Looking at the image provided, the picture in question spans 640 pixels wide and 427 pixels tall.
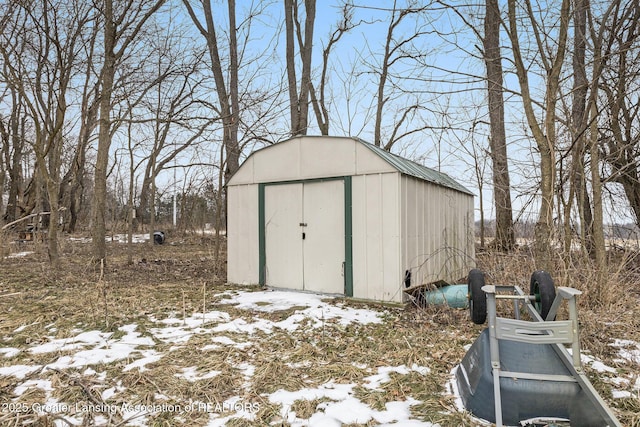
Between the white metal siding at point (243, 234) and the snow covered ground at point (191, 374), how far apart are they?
6.95ft

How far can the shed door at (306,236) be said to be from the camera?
6.06 meters

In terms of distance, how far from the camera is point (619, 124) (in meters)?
7.45

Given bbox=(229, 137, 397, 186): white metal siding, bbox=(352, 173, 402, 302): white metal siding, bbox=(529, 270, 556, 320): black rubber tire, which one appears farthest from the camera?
bbox=(229, 137, 397, 186): white metal siding

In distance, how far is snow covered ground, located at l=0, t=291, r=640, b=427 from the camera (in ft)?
8.23

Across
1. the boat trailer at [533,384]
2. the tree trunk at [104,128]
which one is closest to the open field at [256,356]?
the boat trailer at [533,384]

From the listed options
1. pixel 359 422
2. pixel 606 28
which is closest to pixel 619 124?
pixel 606 28

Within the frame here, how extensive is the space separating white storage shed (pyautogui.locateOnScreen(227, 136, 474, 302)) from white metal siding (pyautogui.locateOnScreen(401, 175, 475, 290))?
0.06ft

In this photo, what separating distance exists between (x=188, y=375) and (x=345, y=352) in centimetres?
139

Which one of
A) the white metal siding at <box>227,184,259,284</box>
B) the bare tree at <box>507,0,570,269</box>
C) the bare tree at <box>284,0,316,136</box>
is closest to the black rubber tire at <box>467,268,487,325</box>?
the bare tree at <box>507,0,570,269</box>

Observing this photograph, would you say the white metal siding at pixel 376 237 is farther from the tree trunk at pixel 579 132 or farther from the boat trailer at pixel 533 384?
the boat trailer at pixel 533 384

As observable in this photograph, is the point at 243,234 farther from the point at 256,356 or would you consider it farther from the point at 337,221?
the point at 256,356

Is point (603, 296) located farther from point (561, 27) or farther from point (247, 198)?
point (247, 198)

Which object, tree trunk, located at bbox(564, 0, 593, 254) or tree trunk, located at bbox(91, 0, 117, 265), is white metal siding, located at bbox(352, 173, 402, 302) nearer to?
tree trunk, located at bbox(564, 0, 593, 254)

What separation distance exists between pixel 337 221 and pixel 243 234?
2024 millimetres
